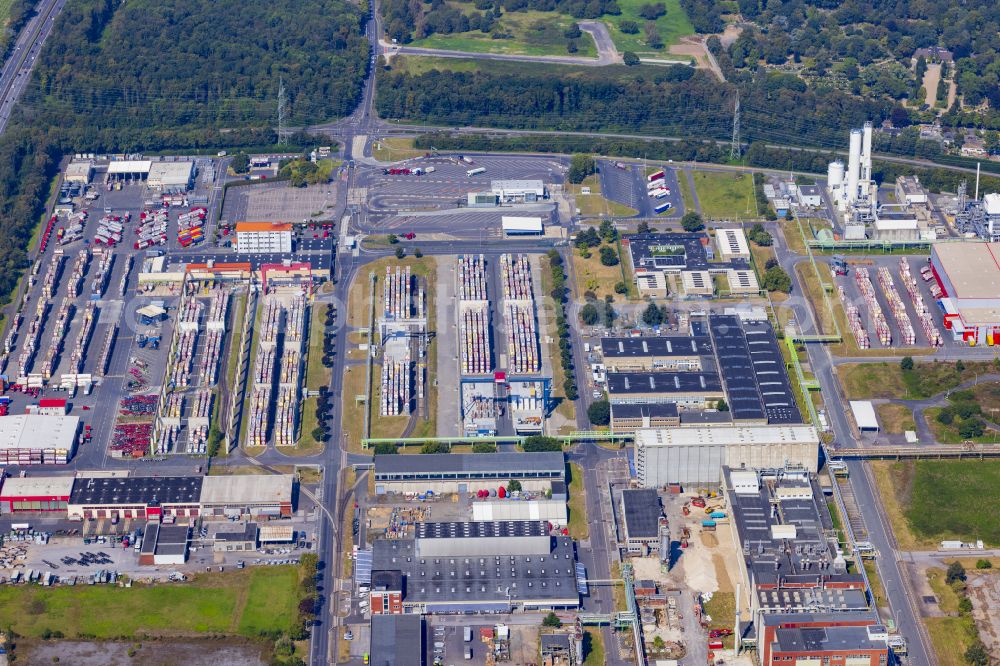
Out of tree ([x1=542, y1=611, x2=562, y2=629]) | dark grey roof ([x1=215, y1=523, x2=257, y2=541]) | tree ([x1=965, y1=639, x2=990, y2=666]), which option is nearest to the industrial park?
dark grey roof ([x1=215, y1=523, x2=257, y2=541])

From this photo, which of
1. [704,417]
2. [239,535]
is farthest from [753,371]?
[239,535]

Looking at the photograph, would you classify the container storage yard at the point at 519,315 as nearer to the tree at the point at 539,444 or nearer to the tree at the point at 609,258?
the tree at the point at 609,258

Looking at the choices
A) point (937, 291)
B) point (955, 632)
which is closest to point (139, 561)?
point (955, 632)


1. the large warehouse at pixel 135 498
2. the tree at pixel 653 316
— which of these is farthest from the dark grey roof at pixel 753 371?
the large warehouse at pixel 135 498

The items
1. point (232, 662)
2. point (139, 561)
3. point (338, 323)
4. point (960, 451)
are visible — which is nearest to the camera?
point (232, 662)

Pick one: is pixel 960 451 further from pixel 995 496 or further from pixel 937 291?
pixel 937 291
